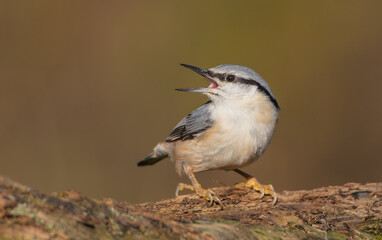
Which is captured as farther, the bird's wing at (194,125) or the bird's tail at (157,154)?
the bird's tail at (157,154)

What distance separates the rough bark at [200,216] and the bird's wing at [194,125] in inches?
25.2

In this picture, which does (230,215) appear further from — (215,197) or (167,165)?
(167,165)

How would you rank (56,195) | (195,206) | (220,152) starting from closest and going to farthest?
(56,195), (195,206), (220,152)

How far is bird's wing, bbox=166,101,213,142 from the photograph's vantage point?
4698 mm

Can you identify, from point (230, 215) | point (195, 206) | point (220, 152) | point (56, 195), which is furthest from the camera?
point (220, 152)

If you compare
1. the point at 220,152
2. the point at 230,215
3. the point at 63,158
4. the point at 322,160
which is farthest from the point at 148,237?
the point at 322,160

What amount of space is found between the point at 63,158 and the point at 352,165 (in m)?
4.22

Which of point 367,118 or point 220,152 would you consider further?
point 367,118

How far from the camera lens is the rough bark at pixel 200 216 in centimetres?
226

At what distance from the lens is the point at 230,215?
3604mm

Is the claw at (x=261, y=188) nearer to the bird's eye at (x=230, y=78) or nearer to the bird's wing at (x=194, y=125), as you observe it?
the bird's wing at (x=194, y=125)

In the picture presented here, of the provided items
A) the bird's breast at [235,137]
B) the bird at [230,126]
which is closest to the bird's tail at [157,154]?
the bird at [230,126]

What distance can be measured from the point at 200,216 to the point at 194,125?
4.69 ft

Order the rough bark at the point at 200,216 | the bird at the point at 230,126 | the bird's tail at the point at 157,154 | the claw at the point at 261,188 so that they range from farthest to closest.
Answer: the bird's tail at the point at 157,154
the bird at the point at 230,126
the claw at the point at 261,188
the rough bark at the point at 200,216
